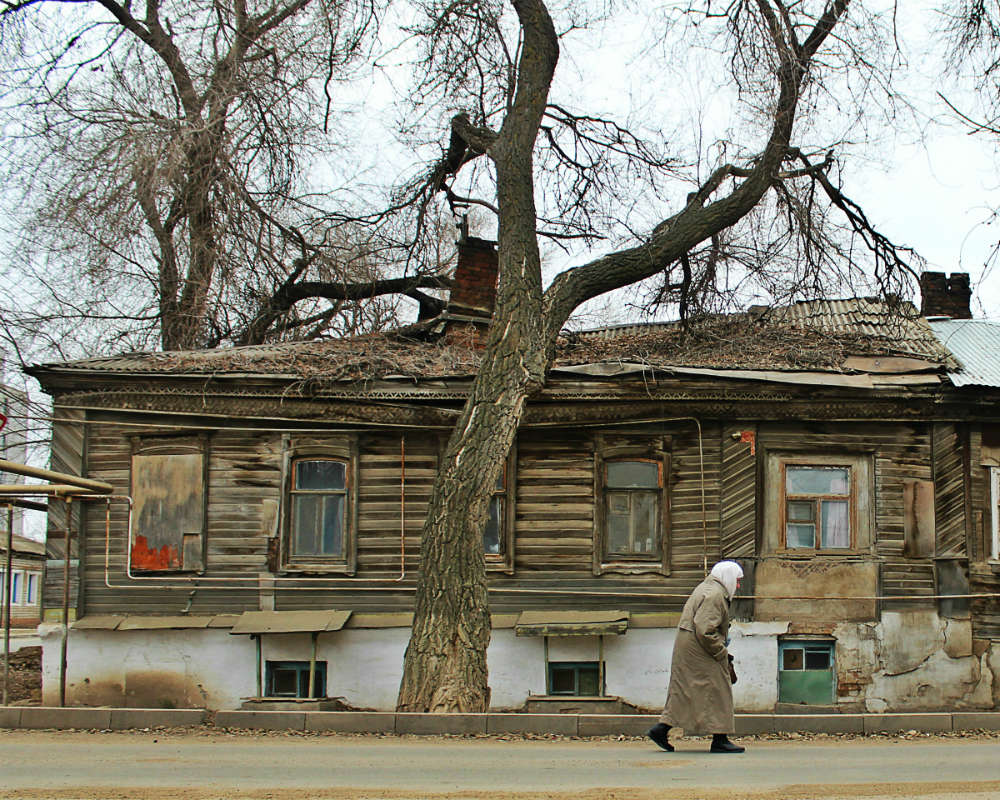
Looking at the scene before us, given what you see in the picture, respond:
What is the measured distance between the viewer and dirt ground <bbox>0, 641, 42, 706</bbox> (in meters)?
16.4

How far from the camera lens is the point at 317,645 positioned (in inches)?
615

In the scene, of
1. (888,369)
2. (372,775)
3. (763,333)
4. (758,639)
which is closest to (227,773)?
(372,775)

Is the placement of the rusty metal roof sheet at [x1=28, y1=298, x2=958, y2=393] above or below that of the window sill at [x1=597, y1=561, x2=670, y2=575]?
above

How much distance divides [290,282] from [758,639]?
35.3ft

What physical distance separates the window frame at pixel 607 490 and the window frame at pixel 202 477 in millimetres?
5413

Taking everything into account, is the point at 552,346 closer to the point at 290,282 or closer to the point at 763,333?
the point at 763,333

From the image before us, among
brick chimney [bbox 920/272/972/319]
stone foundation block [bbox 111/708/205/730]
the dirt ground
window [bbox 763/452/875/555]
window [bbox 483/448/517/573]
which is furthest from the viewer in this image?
brick chimney [bbox 920/272/972/319]

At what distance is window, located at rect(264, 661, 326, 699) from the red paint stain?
6.47ft

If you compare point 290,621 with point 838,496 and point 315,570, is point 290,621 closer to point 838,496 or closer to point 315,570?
point 315,570

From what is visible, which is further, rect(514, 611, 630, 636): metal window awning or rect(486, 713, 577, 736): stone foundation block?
rect(514, 611, 630, 636): metal window awning

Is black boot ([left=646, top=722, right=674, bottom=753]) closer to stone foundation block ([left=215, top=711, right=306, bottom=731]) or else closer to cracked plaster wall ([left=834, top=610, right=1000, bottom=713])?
stone foundation block ([left=215, top=711, right=306, bottom=731])

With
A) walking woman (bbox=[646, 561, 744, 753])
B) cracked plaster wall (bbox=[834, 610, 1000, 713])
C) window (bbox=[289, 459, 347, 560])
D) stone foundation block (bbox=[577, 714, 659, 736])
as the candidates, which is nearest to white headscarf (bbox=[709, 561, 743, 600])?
walking woman (bbox=[646, 561, 744, 753])

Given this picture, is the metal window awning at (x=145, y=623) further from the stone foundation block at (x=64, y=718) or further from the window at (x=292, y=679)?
the stone foundation block at (x=64, y=718)

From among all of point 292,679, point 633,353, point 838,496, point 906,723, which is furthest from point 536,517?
point 906,723
